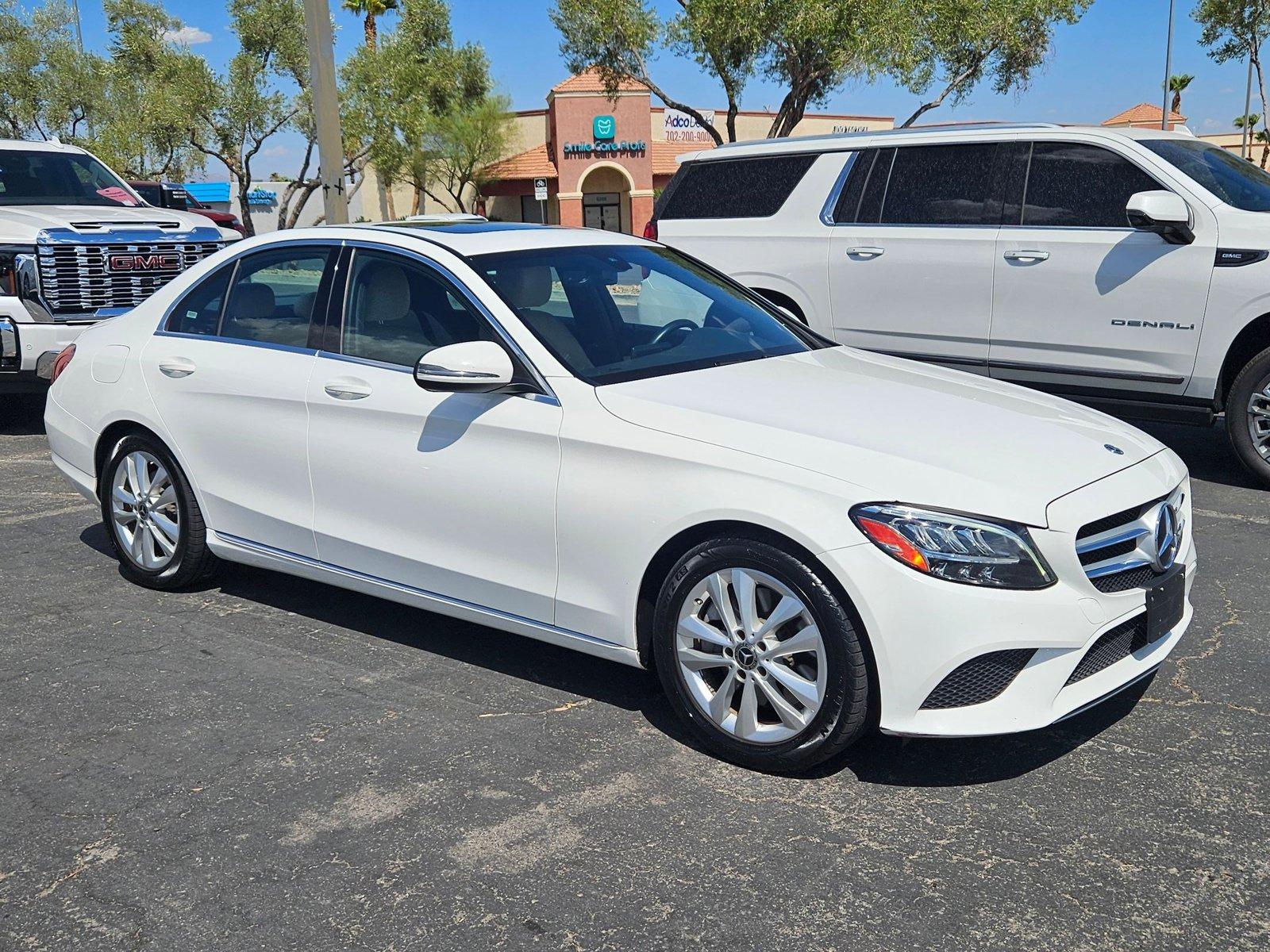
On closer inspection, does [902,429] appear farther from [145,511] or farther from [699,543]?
[145,511]

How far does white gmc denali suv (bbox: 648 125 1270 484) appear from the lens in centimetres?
673

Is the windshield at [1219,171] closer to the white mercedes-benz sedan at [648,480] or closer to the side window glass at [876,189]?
the side window glass at [876,189]

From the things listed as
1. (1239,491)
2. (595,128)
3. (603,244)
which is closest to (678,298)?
(603,244)

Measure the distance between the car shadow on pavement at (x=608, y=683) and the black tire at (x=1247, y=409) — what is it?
300cm

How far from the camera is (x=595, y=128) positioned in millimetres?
47812

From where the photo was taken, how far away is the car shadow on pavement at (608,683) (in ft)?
12.2

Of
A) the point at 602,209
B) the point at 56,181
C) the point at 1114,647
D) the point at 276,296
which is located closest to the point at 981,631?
the point at 1114,647

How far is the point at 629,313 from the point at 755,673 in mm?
1605

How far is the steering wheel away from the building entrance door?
46.2m

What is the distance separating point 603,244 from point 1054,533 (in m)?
2.36

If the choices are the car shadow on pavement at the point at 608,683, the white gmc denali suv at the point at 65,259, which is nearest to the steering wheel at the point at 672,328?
the car shadow on pavement at the point at 608,683

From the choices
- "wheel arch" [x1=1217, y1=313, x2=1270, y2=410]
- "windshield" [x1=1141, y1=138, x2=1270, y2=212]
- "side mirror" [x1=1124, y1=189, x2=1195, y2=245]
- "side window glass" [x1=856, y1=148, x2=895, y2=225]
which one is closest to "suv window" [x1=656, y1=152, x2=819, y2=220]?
"side window glass" [x1=856, y1=148, x2=895, y2=225]

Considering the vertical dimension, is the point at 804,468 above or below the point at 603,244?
below

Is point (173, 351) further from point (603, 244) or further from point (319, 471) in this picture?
point (603, 244)
